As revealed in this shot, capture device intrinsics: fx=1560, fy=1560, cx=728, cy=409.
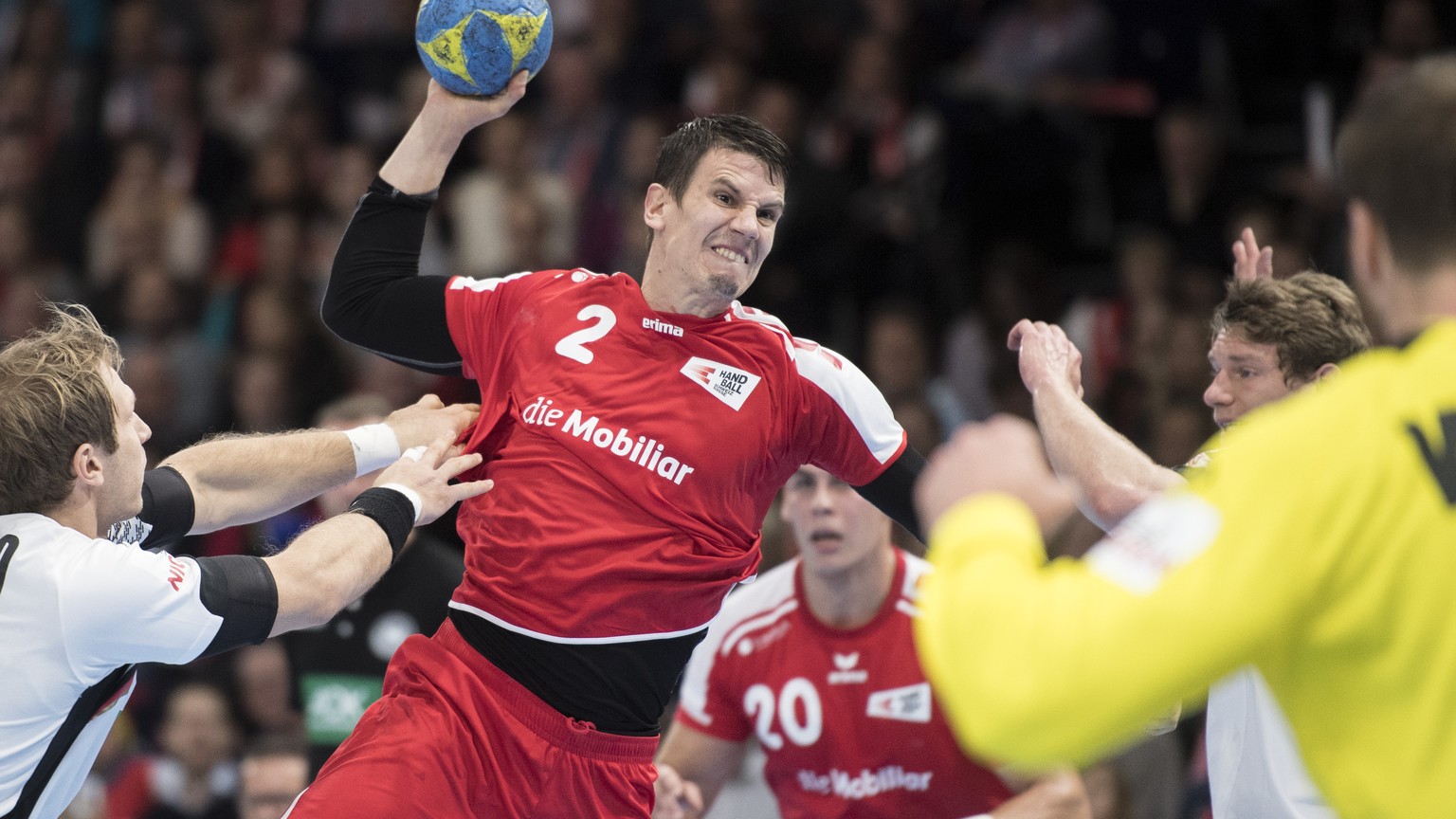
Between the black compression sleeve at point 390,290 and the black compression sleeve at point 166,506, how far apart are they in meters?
0.63

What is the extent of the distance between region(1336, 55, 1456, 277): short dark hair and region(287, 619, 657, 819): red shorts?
2538 millimetres

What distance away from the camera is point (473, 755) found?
3957 millimetres

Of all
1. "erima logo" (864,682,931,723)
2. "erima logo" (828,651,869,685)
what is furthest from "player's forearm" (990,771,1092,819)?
"erima logo" (828,651,869,685)

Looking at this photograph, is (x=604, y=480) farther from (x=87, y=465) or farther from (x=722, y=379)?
(x=87, y=465)

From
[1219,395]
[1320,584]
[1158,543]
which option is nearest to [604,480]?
[1219,395]

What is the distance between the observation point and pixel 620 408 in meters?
4.11

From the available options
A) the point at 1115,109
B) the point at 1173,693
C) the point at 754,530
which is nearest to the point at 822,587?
the point at 754,530

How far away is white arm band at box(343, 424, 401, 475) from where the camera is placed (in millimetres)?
4520

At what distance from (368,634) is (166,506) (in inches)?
79.6

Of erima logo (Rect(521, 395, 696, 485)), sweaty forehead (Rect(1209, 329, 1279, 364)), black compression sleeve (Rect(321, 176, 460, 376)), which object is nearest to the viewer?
erima logo (Rect(521, 395, 696, 485))

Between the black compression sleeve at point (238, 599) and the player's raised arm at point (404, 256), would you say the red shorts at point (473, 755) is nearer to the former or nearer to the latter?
the black compression sleeve at point (238, 599)

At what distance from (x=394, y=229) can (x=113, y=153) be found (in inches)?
352

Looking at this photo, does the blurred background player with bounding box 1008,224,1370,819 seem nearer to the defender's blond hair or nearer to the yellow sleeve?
the yellow sleeve

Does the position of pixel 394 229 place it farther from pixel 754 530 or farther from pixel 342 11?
pixel 342 11
